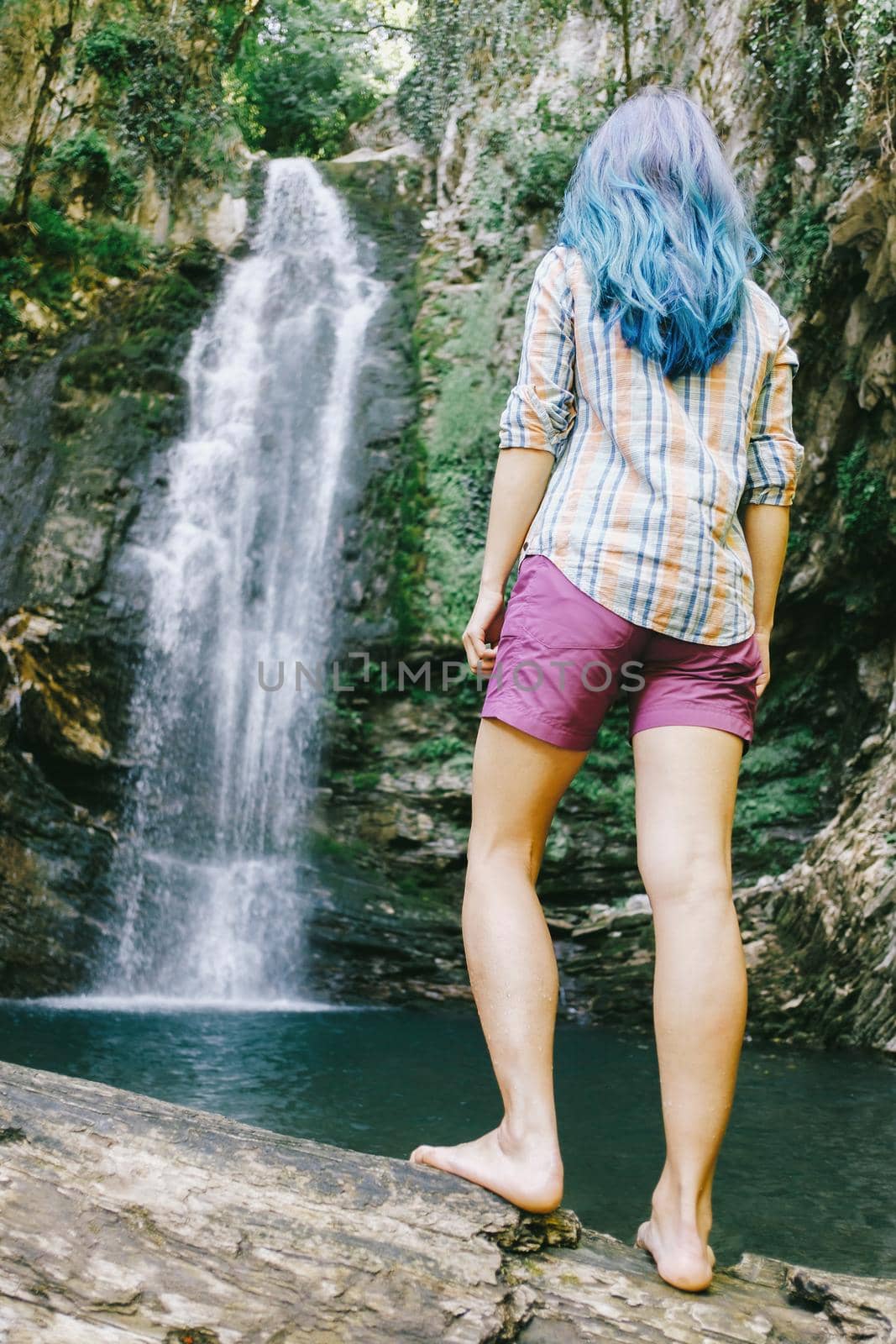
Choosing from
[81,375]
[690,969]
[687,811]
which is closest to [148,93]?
[81,375]

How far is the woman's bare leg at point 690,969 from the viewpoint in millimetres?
1485

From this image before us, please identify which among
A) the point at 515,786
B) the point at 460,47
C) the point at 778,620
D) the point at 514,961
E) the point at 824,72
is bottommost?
the point at 514,961

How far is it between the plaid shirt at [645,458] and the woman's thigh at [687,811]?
0.17m

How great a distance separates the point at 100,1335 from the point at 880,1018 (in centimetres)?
462

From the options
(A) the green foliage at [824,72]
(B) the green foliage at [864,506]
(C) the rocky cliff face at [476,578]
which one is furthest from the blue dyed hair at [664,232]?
(B) the green foliage at [864,506]

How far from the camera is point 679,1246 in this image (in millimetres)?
1441

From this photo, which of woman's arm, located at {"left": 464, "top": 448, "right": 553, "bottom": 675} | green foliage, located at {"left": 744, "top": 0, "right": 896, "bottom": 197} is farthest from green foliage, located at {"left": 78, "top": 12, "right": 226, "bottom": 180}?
woman's arm, located at {"left": 464, "top": 448, "right": 553, "bottom": 675}

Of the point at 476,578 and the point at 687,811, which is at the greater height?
the point at 476,578

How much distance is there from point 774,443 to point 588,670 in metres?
0.63

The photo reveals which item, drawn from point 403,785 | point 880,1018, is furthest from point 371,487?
point 880,1018

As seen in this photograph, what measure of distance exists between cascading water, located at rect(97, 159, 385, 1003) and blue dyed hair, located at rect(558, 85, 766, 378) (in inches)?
244

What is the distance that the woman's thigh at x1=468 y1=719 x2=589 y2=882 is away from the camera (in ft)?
5.38

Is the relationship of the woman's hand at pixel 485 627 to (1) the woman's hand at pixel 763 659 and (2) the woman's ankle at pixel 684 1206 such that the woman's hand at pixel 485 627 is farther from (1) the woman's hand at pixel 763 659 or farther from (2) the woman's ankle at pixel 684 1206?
(2) the woman's ankle at pixel 684 1206

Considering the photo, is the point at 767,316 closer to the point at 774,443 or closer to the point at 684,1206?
the point at 774,443
